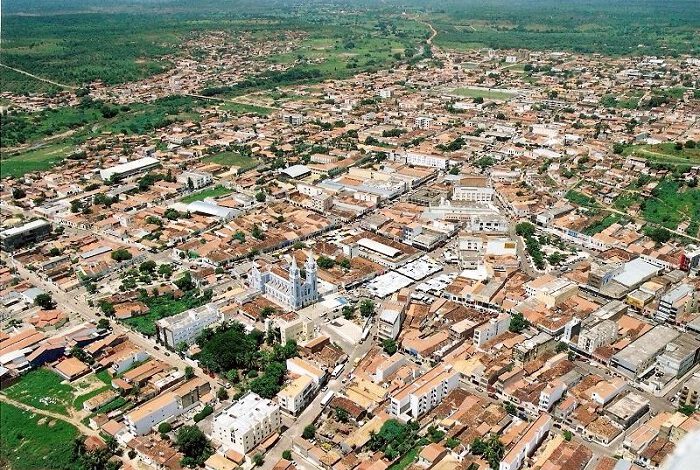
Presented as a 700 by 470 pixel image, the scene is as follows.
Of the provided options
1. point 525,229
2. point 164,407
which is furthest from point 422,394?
point 525,229

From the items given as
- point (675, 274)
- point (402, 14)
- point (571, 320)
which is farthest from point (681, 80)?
point (402, 14)

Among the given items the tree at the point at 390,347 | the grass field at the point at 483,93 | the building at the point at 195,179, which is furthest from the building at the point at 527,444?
the grass field at the point at 483,93

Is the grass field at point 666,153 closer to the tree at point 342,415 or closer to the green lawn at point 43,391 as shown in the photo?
the tree at point 342,415

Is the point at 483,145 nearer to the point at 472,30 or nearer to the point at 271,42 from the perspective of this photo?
the point at 271,42

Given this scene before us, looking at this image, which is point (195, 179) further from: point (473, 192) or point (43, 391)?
point (43, 391)

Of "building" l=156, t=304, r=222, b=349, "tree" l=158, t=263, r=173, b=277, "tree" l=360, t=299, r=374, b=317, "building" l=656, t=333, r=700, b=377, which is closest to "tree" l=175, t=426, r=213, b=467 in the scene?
"building" l=156, t=304, r=222, b=349

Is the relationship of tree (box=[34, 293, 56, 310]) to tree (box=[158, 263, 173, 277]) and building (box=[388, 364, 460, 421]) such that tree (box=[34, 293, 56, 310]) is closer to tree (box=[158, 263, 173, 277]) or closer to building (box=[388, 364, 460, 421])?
tree (box=[158, 263, 173, 277])

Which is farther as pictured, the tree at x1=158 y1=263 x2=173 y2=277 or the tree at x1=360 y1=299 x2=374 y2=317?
the tree at x1=158 y1=263 x2=173 y2=277

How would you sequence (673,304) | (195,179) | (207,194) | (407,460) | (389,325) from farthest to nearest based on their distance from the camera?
1. (195,179)
2. (207,194)
3. (673,304)
4. (389,325)
5. (407,460)
